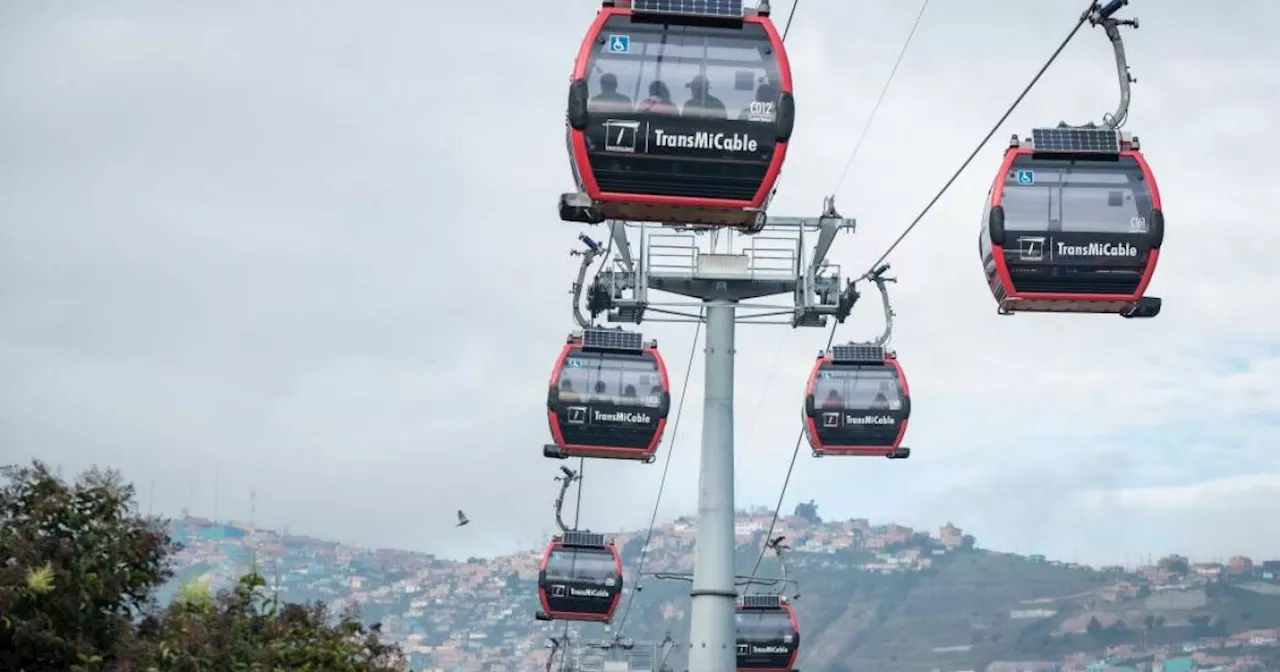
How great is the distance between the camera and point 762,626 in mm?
50000

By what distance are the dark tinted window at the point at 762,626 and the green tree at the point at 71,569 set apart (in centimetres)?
3734

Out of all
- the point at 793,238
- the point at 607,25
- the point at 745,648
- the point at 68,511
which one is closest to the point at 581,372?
the point at 793,238

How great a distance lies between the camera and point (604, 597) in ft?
155

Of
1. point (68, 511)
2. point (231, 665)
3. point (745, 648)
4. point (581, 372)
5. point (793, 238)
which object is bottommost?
point (231, 665)

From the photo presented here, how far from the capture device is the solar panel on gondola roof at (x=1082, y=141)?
19.3 metres

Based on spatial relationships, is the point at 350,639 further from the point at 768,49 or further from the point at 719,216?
the point at 768,49

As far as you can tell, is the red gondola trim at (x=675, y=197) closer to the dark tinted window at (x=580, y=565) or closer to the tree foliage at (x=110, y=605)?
the tree foliage at (x=110, y=605)

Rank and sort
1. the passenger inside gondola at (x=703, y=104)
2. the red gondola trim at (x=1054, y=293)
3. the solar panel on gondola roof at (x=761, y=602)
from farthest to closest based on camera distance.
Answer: the solar panel on gondola roof at (x=761, y=602) → the red gondola trim at (x=1054, y=293) → the passenger inside gondola at (x=703, y=104)

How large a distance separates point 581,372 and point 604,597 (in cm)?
1211

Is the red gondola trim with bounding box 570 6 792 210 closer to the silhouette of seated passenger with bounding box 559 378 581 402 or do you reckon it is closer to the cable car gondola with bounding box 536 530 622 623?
the silhouette of seated passenger with bounding box 559 378 581 402

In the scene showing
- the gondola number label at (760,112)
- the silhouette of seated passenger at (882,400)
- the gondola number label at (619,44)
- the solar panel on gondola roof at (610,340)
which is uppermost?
the solar panel on gondola roof at (610,340)

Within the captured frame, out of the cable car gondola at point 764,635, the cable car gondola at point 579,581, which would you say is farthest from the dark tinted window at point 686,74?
the cable car gondola at point 764,635

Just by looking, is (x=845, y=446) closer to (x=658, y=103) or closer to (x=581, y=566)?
(x=581, y=566)

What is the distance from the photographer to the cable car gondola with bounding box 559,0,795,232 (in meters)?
16.4
